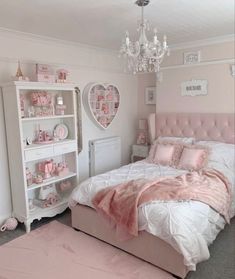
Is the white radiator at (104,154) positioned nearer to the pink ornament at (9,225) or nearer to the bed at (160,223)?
the bed at (160,223)

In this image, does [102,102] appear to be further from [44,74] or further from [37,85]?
[37,85]

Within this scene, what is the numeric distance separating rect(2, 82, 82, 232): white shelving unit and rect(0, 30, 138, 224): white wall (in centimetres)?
15

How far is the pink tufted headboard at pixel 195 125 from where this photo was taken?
361 centimetres

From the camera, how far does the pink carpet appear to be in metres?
2.23

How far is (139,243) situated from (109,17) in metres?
2.35

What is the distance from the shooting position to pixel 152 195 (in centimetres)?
238

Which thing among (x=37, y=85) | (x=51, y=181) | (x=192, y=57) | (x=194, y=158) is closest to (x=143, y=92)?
(x=192, y=57)

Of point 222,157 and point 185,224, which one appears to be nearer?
point 185,224

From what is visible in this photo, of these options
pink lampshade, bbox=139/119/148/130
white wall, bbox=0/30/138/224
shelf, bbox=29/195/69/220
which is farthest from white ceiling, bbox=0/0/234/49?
shelf, bbox=29/195/69/220

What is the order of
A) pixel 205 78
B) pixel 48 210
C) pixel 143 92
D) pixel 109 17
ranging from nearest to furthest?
pixel 109 17
pixel 48 210
pixel 205 78
pixel 143 92

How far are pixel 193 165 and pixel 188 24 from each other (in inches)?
69.3

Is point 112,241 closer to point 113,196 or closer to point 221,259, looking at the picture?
point 113,196

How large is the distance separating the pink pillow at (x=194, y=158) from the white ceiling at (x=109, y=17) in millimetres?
1583

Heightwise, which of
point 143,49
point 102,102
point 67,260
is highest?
point 143,49
